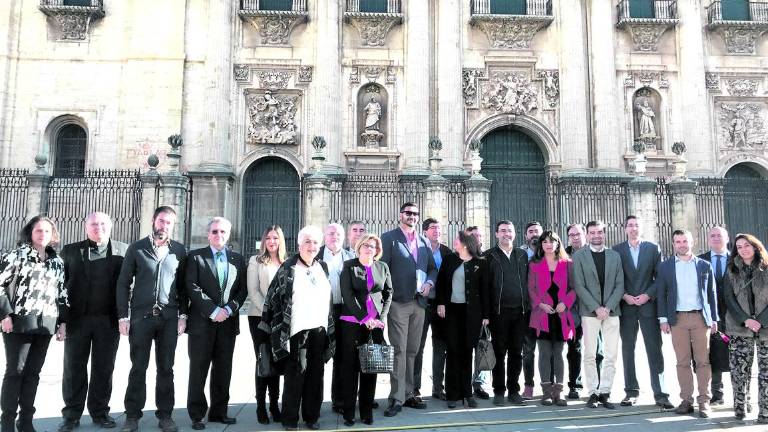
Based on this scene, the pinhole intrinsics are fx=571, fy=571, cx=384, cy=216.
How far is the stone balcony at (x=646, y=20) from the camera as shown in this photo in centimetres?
1911

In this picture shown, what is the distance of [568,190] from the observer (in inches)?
634

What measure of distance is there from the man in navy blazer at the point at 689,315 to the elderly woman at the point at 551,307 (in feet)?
3.25

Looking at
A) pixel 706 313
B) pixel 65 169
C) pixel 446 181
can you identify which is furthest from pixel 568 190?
pixel 65 169

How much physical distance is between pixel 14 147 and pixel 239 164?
724cm

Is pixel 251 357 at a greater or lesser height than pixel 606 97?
lesser

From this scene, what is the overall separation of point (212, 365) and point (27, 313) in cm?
163

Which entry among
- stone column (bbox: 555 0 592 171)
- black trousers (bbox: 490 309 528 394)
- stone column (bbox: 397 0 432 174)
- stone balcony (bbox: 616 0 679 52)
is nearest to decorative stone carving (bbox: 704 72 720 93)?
stone balcony (bbox: 616 0 679 52)

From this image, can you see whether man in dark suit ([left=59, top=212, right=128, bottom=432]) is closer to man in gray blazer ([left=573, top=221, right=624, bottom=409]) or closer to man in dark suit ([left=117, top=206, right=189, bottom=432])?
man in dark suit ([left=117, top=206, right=189, bottom=432])

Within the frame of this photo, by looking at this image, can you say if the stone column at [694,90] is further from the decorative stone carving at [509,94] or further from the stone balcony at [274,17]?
the stone balcony at [274,17]

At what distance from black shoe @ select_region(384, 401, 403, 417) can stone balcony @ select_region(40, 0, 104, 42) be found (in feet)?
58.9

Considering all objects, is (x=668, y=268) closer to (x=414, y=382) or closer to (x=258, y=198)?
(x=414, y=382)

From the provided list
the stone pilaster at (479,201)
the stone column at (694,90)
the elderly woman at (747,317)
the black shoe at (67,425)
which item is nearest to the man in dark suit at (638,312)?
the elderly woman at (747,317)

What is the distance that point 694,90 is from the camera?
1900 cm

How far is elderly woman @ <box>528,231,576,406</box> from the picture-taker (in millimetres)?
6266
